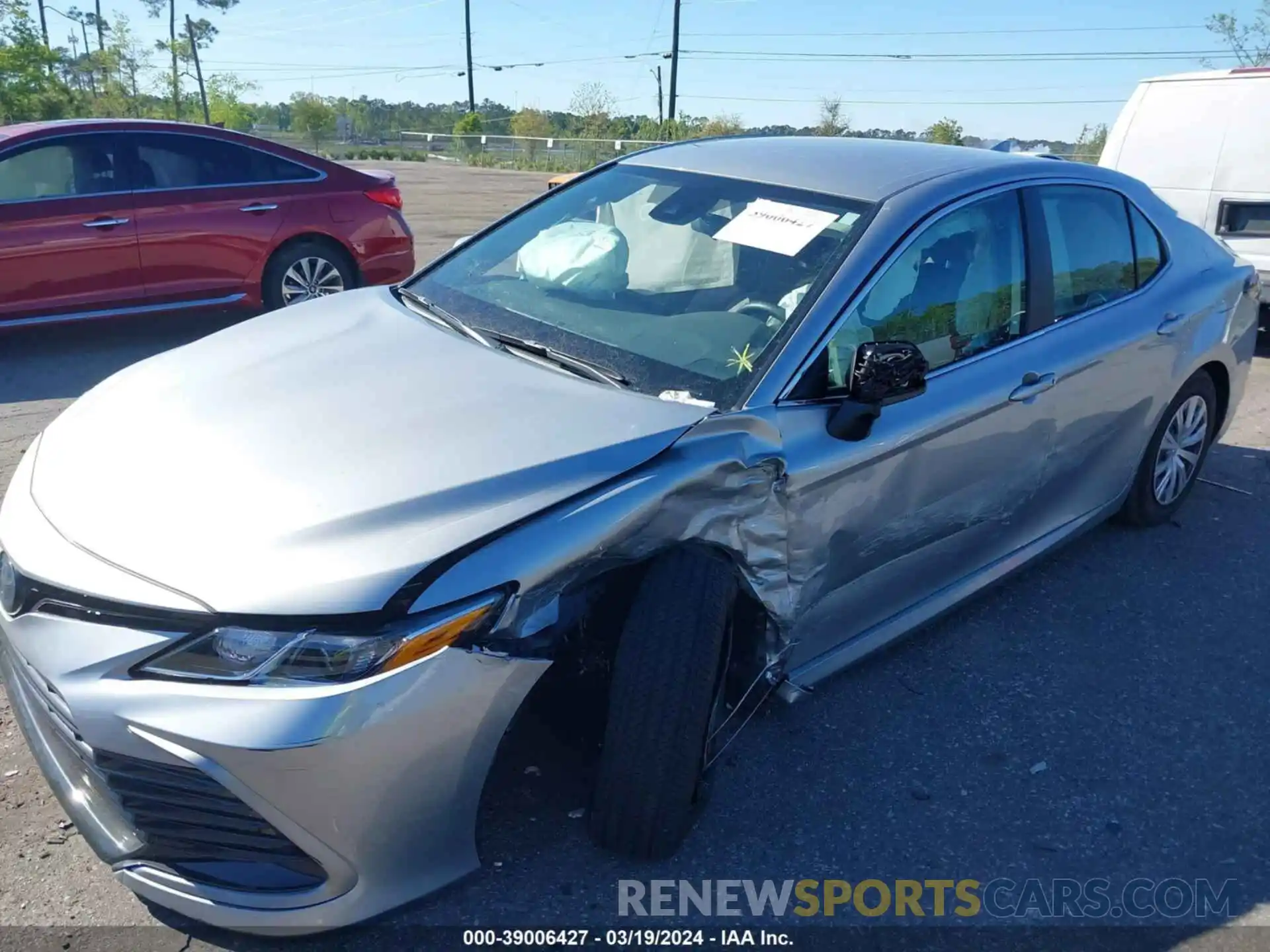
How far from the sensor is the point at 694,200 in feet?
11.4

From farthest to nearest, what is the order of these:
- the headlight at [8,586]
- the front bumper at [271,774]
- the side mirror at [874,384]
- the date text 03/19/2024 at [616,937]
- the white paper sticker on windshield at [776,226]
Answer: the white paper sticker on windshield at [776,226] → the side mirror at [874,384] → the date text 03/19/2024 at [616,937] → the headlight at [8,586] → the front bumper at [271,774]

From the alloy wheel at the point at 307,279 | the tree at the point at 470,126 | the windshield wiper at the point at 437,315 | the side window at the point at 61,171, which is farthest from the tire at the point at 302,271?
the tree at the point at 470,126

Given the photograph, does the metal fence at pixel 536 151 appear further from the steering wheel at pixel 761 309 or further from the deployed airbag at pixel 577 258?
the steering wheel at pixel 761 309

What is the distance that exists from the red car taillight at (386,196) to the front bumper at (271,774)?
6.30 meters

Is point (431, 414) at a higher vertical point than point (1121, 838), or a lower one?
higher

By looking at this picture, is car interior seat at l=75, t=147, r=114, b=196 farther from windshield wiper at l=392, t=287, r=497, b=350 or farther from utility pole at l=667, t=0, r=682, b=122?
utility pole at l=667, t=0, r=682, b=122

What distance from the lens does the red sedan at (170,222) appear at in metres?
6.76

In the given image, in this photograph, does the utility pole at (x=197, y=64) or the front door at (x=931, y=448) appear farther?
the utility pole at (x=197, y=64)

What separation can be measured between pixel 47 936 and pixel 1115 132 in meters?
8.72

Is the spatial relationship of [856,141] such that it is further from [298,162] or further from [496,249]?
[298,162]

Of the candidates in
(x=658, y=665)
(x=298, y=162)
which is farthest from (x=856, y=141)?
(x=298, y=162)

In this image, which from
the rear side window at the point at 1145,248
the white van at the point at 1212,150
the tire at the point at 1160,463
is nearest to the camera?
the rear side window at the point at 1145,248

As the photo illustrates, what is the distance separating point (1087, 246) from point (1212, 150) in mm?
4698

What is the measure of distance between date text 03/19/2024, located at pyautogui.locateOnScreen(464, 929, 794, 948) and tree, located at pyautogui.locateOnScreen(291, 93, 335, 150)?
57.8m
